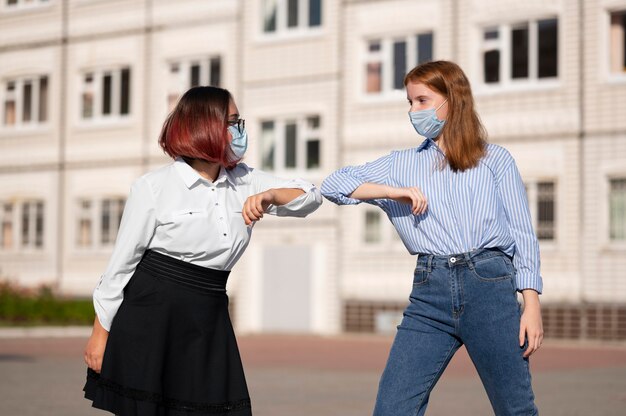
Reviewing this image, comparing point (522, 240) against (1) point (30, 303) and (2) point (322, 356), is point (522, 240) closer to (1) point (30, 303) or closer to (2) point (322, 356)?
(2) point (322, 356)

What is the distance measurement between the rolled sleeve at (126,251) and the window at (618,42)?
24515mm

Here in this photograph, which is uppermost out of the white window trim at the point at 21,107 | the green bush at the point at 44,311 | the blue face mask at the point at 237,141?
the white window trim at the point at 21,107

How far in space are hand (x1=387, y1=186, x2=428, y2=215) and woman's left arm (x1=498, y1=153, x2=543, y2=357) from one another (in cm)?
36

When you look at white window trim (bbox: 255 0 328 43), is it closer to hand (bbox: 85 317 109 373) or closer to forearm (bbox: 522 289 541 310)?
forearm (bbox: 522 289 541 310)

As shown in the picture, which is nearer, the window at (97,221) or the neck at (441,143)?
the neck at (441,143)

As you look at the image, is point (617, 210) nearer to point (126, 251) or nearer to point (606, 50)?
point (606, 50)

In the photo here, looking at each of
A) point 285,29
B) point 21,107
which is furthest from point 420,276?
point 21,107

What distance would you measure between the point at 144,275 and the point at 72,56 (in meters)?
34.2

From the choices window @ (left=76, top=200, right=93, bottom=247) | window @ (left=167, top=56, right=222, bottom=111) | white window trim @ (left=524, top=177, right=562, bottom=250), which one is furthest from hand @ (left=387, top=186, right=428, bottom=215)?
window @ (left=76, top=200, right=93, bottom=247)

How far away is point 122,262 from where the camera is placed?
5.11m

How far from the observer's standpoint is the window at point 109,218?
36.8 metres

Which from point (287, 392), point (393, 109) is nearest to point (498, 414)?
point (287, 392)

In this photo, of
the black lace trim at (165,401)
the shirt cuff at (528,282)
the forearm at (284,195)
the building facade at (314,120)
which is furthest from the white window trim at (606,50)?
the black lace trim at (165,401)

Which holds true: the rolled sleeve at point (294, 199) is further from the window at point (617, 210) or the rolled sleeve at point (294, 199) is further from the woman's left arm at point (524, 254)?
the window at point (617, 210)
